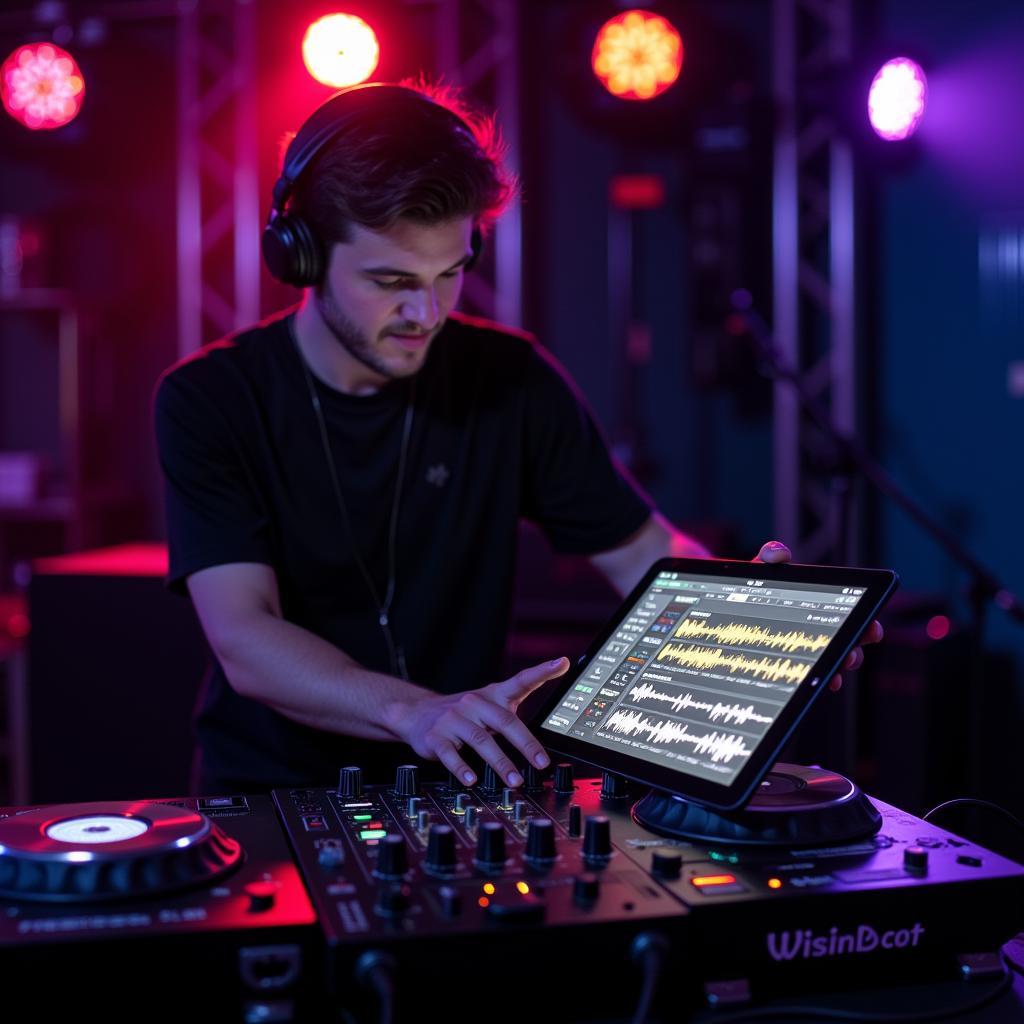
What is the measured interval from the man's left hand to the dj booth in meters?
0.09

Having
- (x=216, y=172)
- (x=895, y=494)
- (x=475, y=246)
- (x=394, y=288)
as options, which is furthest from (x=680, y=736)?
(x=216, y=172)

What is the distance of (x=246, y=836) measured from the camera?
0.90m

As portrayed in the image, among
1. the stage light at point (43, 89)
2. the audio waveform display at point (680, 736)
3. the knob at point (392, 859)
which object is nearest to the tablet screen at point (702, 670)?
the audio waveform display at point (680, 736)

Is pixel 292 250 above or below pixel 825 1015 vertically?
above

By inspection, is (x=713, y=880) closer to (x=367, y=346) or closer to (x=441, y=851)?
(x=441, y=851)

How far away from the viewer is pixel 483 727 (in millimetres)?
1047

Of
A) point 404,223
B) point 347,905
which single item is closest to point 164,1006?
point 347,905

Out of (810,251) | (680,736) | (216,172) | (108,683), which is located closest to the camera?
(680,736)

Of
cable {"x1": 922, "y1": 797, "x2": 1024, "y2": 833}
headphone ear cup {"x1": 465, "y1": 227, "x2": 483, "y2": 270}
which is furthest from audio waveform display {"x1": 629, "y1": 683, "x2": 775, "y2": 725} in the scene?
headphone ear cup {"x1": 465, "y1": 227, "x2": 483, "y2": 270}

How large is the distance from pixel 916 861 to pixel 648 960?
223 millimetres

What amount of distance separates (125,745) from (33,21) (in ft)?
11.3

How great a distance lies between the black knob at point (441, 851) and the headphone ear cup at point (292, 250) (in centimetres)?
93

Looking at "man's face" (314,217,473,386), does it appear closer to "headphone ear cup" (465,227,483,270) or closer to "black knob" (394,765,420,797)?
"headphone ear cup" (465,227,483,270)

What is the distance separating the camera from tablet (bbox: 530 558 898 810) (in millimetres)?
896
